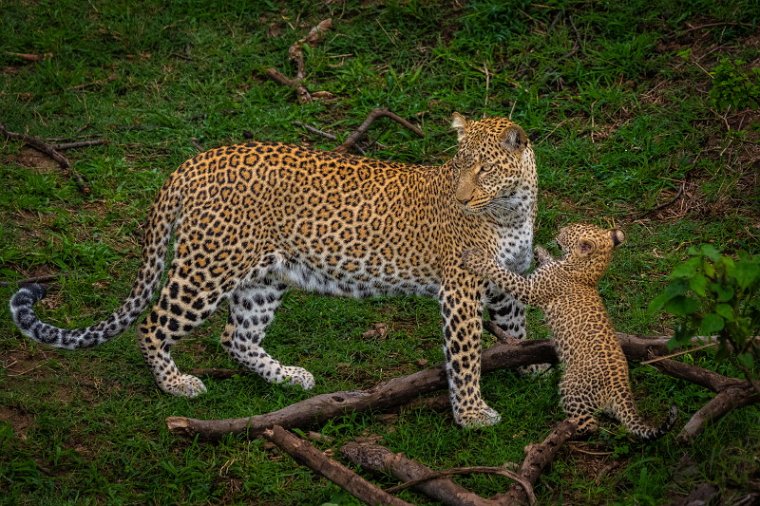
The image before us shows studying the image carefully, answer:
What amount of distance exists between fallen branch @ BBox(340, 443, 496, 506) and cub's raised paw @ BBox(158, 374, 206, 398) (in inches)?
65.5

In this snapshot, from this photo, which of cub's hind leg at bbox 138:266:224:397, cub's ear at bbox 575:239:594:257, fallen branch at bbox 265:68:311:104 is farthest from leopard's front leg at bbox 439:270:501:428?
fallen branch at bbox 265:68:311:104

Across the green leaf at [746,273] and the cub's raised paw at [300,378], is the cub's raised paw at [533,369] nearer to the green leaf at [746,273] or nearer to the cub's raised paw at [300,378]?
the cub's raised paw at [300,378]

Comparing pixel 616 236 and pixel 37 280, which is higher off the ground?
pixel 616 236

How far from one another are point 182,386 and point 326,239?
5.59ft

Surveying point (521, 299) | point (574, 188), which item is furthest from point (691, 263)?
point (574, 188)

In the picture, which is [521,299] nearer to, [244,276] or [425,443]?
[425,443]

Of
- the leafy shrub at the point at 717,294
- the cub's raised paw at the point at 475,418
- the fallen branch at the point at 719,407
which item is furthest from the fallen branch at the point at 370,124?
the leafy shrub at the point at 717,294

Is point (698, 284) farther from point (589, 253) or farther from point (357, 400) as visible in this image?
point (357, 400)

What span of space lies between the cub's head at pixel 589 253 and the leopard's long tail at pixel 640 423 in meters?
1.37

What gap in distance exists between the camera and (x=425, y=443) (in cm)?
896


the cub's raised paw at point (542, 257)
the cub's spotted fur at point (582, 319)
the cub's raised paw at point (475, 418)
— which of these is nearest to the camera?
the cub's spotted fur at point (582, 319)

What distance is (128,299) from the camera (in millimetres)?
9602

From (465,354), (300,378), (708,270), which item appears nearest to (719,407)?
(708,270)

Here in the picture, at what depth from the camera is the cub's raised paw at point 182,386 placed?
9.63m
